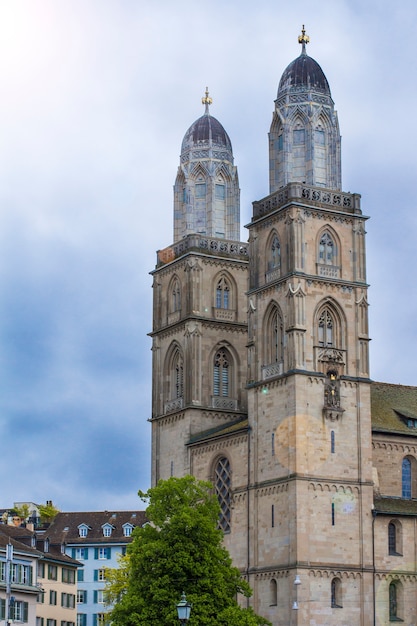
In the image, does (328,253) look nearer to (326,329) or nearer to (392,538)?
(326,329)

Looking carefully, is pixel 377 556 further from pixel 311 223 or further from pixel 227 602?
pixel 311 223

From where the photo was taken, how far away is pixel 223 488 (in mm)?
88625

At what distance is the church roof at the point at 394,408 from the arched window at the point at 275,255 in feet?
36.7

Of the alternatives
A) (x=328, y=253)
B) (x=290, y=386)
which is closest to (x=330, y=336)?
(x=290, y=386)

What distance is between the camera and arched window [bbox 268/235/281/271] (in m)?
86.6

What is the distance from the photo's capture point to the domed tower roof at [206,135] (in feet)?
335

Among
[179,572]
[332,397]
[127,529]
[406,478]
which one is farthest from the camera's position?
[127,529]

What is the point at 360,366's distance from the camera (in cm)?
8462

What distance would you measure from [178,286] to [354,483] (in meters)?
23.7

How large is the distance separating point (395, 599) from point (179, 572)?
18.0 metres

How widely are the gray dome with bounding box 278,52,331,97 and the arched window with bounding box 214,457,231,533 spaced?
24.5 metres

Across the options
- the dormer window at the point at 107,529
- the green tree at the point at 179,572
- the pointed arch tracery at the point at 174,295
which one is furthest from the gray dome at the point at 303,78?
the dormer window at the point at 107,529

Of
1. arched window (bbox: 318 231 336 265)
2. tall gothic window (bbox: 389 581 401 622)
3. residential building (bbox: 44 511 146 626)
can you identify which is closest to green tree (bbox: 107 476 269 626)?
tall gothic window (bbox: 389 581 401 622)

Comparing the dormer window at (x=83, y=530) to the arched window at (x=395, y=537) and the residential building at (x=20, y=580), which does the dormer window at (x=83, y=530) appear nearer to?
the residential building at (x=20, y=580)
